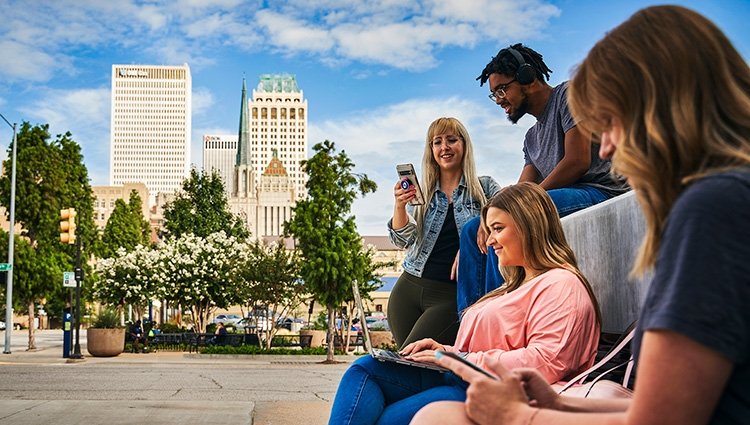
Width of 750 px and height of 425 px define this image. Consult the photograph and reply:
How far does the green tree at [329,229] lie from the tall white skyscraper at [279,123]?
540ft

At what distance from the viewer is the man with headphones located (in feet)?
11.5

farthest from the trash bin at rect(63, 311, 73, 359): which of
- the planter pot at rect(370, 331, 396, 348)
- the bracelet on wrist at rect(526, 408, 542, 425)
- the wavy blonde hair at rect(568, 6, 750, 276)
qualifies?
the wavy blonde hair at rect(568, 6, 750, 276)

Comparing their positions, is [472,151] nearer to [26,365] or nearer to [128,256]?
[26,365]

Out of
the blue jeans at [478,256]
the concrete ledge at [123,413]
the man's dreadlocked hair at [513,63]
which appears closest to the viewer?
the blue jeans at [478,256]

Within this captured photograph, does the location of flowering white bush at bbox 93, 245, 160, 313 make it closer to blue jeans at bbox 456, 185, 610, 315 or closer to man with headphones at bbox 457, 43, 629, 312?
man with headphones at bbox 457, 43, 629, 312

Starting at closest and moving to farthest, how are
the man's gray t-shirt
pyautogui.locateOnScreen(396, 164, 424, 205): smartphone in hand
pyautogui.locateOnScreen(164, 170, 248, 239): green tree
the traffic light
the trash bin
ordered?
the man's gray t-shirt → pyautogui.locateOnScreen(396, 164, 424, 205): smartphone in hand → the traffic light → the trash bin → pyautogui.locateOnScreen(164, 170, 248, 239): green tree

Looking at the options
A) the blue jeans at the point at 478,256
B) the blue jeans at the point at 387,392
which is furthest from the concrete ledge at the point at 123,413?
the blue jeans at the point at 387,392

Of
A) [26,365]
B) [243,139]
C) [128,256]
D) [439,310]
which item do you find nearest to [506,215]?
[439,310]

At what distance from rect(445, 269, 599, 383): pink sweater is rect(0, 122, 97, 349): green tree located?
98.0ft

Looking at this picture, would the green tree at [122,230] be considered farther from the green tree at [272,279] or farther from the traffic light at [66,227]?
the traffic light at [66,227]

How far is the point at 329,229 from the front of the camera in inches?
1045

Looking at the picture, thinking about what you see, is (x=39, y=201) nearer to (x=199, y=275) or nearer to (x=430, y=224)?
(x=199, y=275)

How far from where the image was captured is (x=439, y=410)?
160 centimetres

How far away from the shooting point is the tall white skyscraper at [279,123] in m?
193
